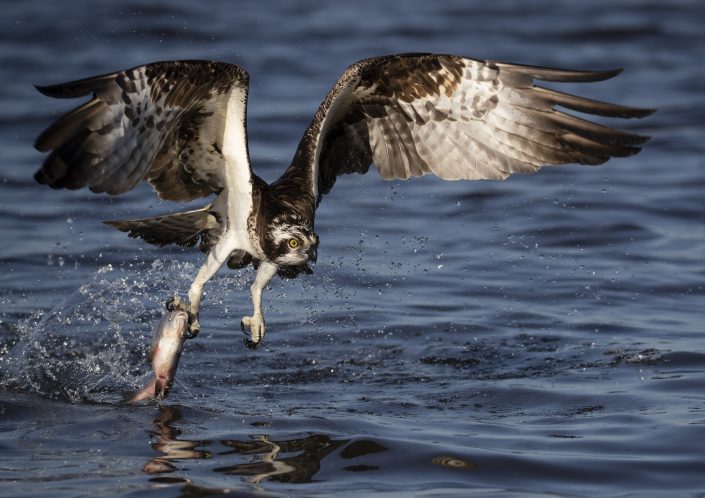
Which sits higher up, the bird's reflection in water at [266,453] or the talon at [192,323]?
the talon at [192,323]

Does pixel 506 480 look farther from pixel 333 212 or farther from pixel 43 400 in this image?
pixel 333 212

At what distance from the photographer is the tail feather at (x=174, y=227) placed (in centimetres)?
716

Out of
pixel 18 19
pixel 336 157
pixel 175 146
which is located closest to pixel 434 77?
pixel 336 157

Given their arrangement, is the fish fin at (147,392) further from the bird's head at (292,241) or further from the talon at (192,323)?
the bird's head at (292,241)

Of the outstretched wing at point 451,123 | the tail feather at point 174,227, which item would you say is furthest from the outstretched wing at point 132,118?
the outstretched wing at point 451,123

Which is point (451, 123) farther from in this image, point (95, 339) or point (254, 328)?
point (95, 339)

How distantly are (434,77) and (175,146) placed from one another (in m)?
1.60

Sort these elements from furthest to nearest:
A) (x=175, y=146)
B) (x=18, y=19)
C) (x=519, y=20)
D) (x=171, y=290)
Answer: (x=519, y=20) < (x=18, y=19) < (x=171, y=290) < (x=175, y=146)

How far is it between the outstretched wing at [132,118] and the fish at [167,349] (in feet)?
2.66

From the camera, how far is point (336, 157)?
820 centimetres

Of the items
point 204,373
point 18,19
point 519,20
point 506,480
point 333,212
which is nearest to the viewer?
point 506,480

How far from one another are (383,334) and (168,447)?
275cm

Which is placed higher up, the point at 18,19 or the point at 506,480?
the point at 18,19

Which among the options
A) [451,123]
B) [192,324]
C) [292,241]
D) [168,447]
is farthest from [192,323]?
[451,123]
